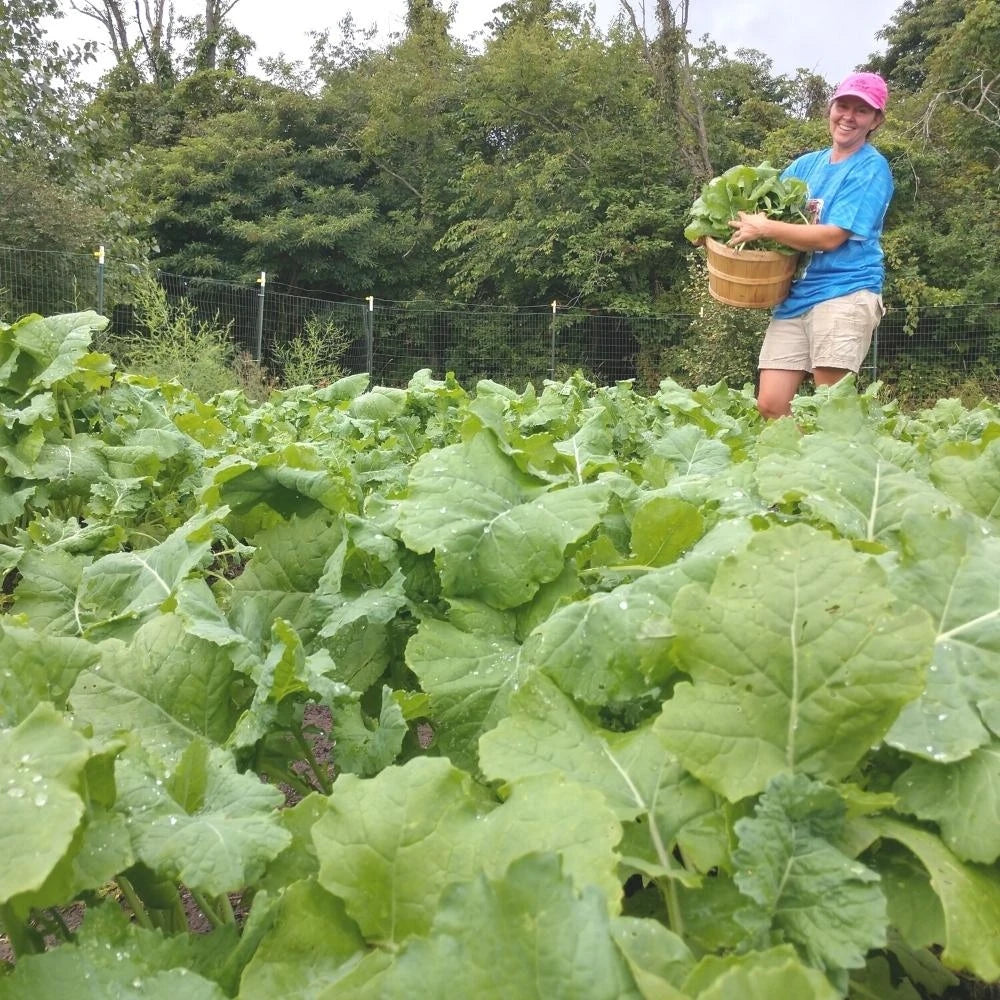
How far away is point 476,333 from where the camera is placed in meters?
20.5

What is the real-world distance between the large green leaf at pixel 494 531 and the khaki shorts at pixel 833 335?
358 centimetres

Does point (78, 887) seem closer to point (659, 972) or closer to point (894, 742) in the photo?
point (659, 972)

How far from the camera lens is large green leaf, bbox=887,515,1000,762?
71 cm

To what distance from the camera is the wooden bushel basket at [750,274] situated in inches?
A: 172

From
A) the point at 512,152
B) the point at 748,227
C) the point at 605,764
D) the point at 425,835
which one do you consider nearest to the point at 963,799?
the point at 605,764

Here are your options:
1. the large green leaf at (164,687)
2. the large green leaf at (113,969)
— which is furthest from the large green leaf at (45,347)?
the large green leaf at (113,969)

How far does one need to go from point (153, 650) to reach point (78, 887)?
14.0 inches

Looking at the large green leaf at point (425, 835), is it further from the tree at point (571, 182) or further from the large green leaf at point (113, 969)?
the tree at point (571, 182)

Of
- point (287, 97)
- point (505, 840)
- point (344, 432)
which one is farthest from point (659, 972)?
point (287, 97)

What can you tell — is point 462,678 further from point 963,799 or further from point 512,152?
point 512,152

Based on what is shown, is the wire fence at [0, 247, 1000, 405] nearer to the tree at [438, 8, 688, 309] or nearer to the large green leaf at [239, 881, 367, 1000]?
the tree at [438, 8, 688, 309]

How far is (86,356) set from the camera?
2.65m

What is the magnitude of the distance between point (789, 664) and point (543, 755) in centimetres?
23

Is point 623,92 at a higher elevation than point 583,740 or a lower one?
higher
